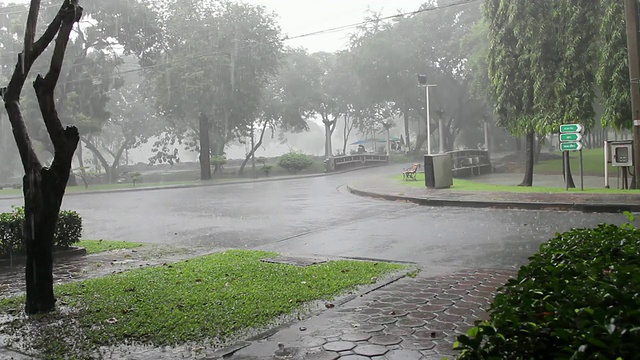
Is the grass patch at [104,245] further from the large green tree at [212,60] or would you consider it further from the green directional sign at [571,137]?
the large green tree at [212,60]

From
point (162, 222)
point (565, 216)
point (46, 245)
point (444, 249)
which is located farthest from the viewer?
point (162, 222)

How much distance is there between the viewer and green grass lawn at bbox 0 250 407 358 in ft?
16.1

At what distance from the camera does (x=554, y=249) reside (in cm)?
348

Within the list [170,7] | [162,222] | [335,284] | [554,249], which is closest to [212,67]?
[170,7]

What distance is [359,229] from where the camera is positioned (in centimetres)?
1169

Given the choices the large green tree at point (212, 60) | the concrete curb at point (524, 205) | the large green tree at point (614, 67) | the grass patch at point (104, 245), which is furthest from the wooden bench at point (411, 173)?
the grass patch at point (104, 245)

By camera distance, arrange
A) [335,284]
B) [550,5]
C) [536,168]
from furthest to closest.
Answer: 1. [536,168]
2. [550,5]
3. [335,284]

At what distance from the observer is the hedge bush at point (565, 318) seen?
70.2 inches

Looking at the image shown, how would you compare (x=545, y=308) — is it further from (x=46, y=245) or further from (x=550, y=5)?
(x=550, y=5)

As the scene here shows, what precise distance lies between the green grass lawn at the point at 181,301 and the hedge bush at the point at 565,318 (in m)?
3.05

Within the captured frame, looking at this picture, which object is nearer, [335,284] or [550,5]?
[335,284]

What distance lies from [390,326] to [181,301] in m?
2.31

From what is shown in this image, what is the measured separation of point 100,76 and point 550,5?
2999 cm

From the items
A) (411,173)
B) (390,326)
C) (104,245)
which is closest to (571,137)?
(411,173)
